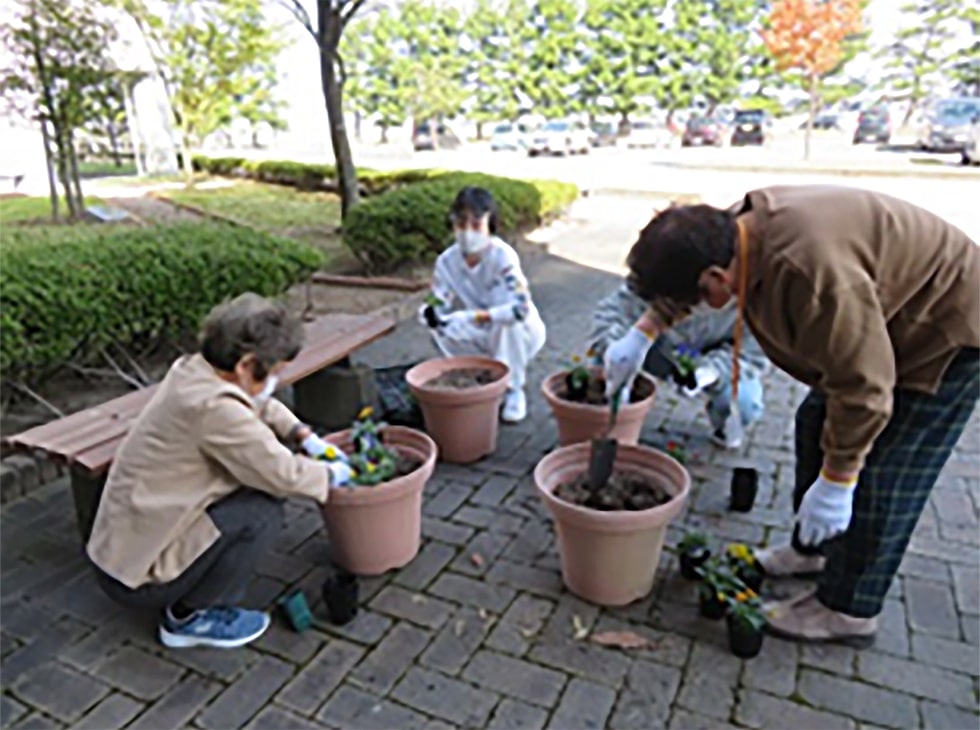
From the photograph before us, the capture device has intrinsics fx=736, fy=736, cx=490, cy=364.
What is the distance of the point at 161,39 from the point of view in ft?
37.2

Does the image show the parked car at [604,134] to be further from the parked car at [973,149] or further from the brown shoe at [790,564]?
the brown shoe at [790,564]

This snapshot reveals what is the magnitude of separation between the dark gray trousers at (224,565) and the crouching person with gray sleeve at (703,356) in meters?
1.53

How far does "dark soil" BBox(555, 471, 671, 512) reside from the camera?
82.4 inches

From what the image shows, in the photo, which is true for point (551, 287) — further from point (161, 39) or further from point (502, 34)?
point (502, 34)

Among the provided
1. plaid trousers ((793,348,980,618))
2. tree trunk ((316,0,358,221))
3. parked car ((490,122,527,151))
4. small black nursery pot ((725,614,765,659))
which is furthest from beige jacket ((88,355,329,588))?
parked car ((490,122,527,151))

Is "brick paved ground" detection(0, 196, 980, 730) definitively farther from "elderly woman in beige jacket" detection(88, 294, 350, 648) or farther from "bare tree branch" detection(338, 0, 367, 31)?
"bare tree branch" detection(338, 0, 367, 31)

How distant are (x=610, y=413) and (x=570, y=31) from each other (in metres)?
30.2

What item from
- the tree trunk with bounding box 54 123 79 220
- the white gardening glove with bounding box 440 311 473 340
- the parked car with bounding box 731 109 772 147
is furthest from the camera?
the parked car with bounding box 731 109 772 147

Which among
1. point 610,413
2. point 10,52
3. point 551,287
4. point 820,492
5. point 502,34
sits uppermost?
point 502,34

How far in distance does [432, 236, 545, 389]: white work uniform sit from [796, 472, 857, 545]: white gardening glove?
1730 millimetres

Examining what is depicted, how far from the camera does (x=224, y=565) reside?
75.6 inches

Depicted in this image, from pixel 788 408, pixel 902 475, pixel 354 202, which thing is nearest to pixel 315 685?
pixel 902 475

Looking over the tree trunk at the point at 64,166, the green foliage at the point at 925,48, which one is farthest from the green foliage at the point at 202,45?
the green foliage at the point at 925,48

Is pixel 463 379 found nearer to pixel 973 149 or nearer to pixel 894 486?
pixel 894 486
